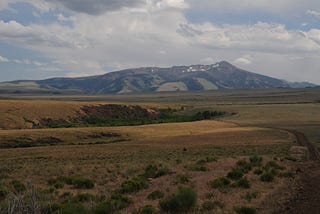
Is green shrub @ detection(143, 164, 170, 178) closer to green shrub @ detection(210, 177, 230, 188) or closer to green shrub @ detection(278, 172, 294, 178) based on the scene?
green shrub @ detection(210, 177, 230, 188)

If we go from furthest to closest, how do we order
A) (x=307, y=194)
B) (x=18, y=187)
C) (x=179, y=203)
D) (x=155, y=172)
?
(x=155, y=172)
(x=18, y=187)
(x=307, y=194)
(x=179, y=203)

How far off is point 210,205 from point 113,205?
365cm

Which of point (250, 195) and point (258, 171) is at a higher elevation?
point (250, 195)

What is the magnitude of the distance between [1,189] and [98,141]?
1621 inches

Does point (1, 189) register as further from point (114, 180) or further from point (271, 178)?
point (271, 178)

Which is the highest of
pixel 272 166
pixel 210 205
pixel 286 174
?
pixel 210 205

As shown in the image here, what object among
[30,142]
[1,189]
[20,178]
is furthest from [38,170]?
[30,142]

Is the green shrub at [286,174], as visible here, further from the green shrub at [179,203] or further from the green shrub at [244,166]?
the green shrub at [179,203]

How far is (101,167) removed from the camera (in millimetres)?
27547

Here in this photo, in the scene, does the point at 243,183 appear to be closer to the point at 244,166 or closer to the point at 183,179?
the point at 183,179

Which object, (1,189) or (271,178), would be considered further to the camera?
(271,178)

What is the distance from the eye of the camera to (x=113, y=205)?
14.9 metres

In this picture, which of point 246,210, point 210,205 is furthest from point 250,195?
point 246,210

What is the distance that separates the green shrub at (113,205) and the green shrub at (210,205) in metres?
3.01
